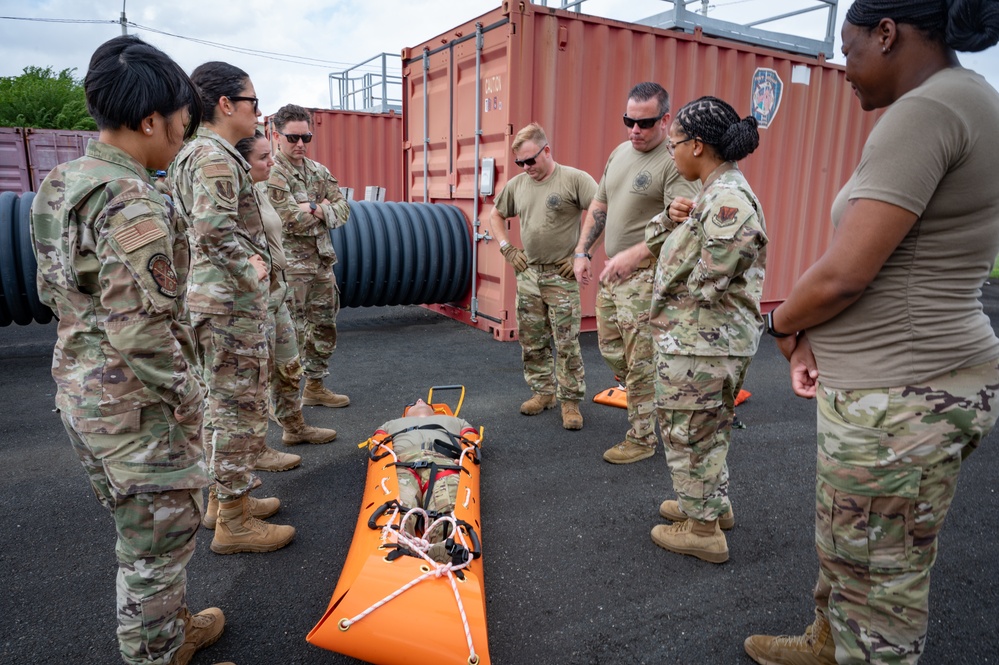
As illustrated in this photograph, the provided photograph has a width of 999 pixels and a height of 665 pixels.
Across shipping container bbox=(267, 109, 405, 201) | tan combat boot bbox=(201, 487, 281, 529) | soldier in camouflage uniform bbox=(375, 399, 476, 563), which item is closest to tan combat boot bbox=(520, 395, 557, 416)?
soldier in camouflage uniform bbox=(375, 399, 476, 563)

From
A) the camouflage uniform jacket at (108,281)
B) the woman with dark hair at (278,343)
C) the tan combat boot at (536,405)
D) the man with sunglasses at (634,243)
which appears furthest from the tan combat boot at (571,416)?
the camouflage uniform jacket at (108,281)

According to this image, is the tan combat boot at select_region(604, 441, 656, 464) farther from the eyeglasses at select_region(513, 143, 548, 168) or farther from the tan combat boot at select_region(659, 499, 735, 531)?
the eyeglasses at select_region(513, 143, 548, 168)

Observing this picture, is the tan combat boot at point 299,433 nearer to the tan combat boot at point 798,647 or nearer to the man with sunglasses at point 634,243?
the man with sunglasses at point 634,243

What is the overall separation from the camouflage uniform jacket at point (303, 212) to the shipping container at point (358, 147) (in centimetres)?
719

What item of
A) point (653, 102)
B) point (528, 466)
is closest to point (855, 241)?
point (653, 102)

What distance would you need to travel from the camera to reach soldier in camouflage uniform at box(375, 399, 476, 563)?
7.89ft

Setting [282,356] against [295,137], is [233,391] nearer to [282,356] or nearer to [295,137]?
[282,356]

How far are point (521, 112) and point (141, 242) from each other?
471cm

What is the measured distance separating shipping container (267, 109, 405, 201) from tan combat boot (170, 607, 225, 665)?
32.9 ft

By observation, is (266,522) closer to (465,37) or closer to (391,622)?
(391,622)

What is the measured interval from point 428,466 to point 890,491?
175 centimetres

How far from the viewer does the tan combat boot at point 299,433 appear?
373 cm

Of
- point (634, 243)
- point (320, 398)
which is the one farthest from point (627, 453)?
point (320, 398)

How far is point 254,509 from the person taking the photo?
2.92 meters
